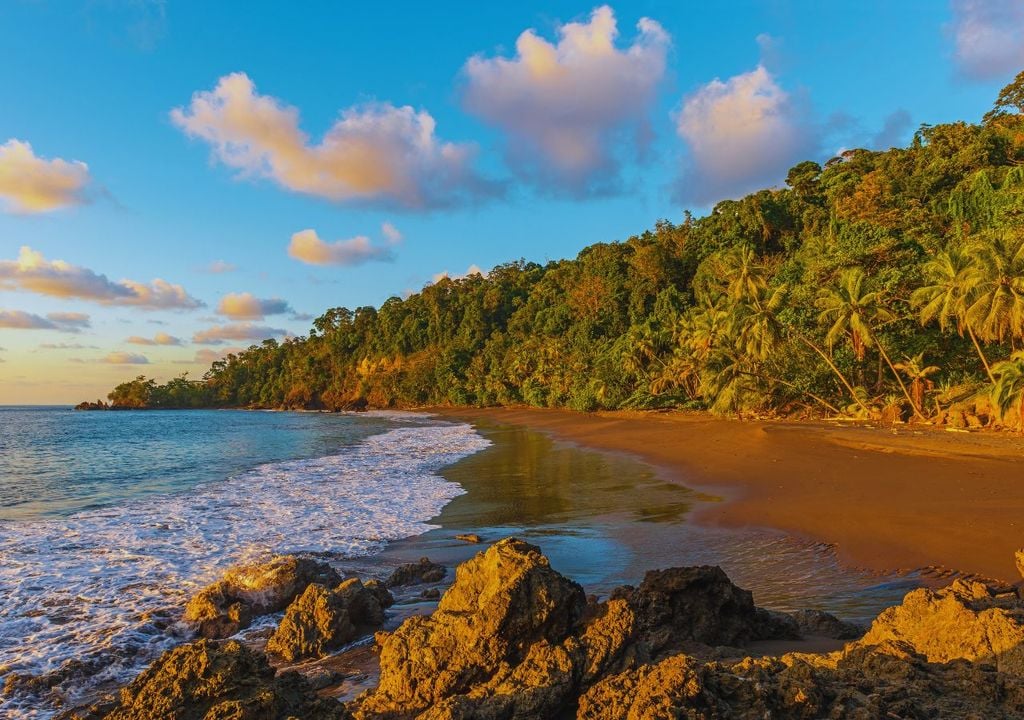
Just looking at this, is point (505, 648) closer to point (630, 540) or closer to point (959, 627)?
point (959, 627)

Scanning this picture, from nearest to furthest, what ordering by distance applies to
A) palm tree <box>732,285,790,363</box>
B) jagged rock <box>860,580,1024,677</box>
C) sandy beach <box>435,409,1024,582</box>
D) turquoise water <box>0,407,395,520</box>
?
1. jagged rock <box>860,580,1024,677</box>
2. sandy beach <box>435,409,1024,582</box>
3. turquoise water <box>0,407,395,520</box>
4. palm tree <box>732,285,790,363</box>

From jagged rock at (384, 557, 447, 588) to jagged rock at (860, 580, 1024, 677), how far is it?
5.39 m

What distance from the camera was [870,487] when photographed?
13.3 metres

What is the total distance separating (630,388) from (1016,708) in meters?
43.5

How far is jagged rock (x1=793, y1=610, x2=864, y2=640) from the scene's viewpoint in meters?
5.53

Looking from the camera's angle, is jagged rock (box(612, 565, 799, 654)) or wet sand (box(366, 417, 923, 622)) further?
wet sand (box(366, 417, 923, 622))

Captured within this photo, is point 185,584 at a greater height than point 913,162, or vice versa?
point 913,162

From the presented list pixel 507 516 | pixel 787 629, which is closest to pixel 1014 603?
pixel 787 629

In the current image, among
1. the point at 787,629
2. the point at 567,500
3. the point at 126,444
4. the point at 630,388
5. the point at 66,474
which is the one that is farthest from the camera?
the point at 630,388

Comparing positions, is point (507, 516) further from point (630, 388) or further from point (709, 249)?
point (709, 249)

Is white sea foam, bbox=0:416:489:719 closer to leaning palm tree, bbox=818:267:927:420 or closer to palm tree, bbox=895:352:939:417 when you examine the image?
leaning palm tree, bbox=818:267:927:420

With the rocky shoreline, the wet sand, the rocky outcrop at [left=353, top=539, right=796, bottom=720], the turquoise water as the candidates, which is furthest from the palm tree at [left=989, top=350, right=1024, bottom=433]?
the turquoise water

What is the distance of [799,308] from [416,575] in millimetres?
30009

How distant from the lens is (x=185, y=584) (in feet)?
27.5
